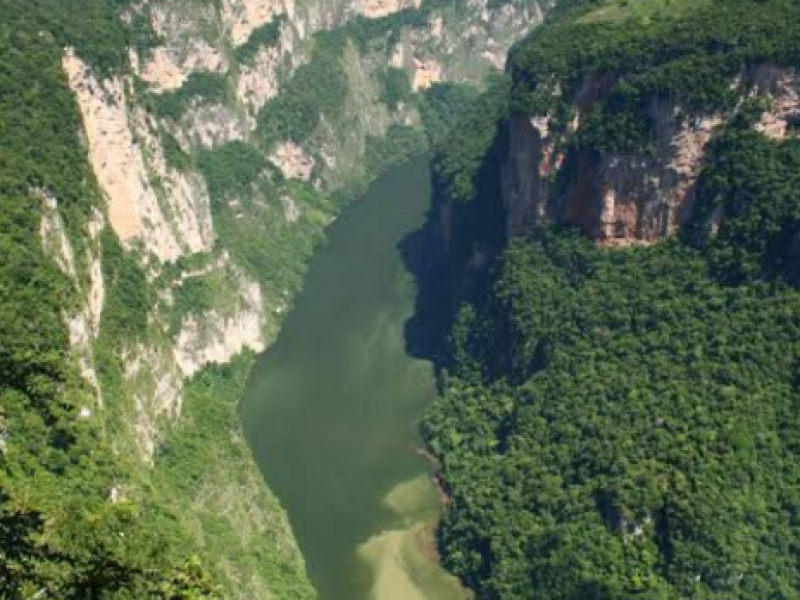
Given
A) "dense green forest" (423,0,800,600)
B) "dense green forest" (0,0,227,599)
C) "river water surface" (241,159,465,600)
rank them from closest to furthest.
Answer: "dense green forest" (0,0,227,599) → "dense green forest" (423,0,800,600) → "river water surface" (241,159,465,600)

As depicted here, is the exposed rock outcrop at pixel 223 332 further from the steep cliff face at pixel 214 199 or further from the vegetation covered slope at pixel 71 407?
the vegetation covered slope at pixel 71 407

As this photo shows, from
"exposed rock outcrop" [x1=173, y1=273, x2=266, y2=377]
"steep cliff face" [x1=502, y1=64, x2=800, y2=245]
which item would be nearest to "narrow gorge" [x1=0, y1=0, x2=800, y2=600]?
"steep cliff face" [x1=502, y1=64, x2=800, y2=245]

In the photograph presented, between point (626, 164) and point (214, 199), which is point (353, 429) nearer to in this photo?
point (626, 164)

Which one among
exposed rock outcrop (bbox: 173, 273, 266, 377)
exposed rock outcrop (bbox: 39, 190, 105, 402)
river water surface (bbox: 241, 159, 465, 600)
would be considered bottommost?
river water surface (bbox: 241, 159, 465, 600)

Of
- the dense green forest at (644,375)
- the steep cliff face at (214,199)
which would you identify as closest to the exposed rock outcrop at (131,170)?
the steep cliff face at (214,199)

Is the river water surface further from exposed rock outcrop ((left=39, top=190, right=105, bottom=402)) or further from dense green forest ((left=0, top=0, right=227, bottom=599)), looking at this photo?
exposed rock outcrop ((left=39, top=190, right=105, bottom=402))

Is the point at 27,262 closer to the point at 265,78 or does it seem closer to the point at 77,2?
the point at 77,2
